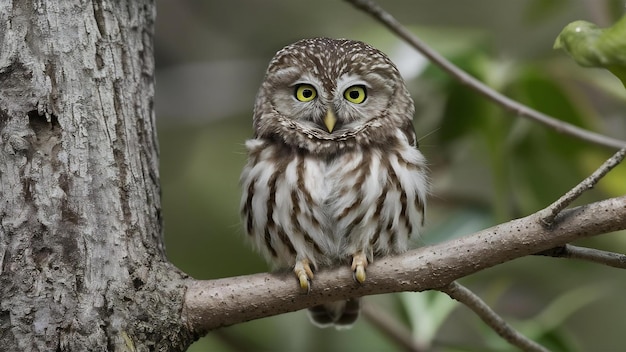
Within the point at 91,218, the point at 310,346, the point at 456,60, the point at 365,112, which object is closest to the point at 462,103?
the point at 456,60

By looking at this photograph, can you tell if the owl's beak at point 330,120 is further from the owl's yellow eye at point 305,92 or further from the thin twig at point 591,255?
the thin twig at point 591,255

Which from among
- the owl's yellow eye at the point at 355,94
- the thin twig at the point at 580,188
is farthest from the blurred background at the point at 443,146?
the thin twig at the point at 580,188

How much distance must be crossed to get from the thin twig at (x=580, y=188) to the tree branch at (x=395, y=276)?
3cm

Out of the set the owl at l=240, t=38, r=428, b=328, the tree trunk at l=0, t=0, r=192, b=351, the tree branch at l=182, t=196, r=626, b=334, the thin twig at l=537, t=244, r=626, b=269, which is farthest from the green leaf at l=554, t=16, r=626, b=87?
the tree trunk at l=0, t=0, r=192, b=351

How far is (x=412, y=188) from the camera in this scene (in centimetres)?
257

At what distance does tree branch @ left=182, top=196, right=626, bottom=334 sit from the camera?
6.43 ft

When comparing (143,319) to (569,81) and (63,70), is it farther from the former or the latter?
(569,81)

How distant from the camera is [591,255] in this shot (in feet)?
6.67

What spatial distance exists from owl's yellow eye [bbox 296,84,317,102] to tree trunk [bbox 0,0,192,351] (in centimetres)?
59

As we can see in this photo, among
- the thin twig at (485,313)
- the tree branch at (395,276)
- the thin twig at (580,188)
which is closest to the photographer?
the thin twig at (580,188)

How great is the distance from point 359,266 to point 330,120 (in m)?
0.55

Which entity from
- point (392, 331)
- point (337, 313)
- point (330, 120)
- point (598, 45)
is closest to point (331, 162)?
point (330, 120)

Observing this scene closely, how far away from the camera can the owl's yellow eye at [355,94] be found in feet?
8.95

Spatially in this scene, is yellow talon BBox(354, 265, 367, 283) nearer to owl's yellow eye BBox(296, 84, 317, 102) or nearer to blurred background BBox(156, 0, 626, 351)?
blurred background BBox(156, 0, 626, 351)
